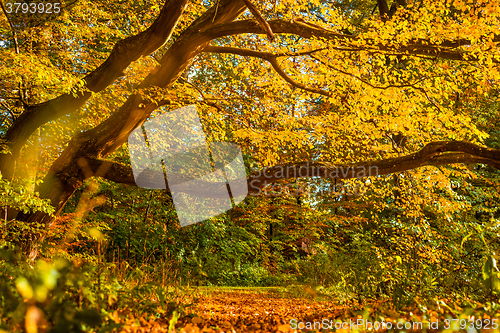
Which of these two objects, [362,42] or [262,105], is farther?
[262,105]

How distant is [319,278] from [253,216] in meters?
3.53

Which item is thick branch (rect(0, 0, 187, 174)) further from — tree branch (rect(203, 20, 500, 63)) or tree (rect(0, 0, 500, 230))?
tree branch (rect(203, 20, 500, 63))

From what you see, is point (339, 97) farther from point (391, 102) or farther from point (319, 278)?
point (319, 278)

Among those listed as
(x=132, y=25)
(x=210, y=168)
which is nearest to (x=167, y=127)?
(x=210, y=168)

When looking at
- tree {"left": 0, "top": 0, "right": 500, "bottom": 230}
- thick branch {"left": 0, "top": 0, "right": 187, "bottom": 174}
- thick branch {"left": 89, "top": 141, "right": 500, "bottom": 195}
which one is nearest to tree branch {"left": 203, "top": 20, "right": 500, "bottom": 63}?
tree {"left": 0, "top": 0, "right": 500, "bottom": 230}

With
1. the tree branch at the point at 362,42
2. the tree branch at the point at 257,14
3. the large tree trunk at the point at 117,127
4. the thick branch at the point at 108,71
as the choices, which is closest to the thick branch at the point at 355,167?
the large tree trunk at the point at 117,127

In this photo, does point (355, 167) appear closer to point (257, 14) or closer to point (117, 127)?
point (257, 14)

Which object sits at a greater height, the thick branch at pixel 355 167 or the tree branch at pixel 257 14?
the tree branch at pixel 257 14

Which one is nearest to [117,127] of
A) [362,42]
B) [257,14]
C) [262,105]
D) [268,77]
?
[262,105]

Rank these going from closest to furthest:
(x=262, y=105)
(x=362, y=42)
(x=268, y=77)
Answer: (x=362, y=42), (x=268, y=77), (x=262, y=105)

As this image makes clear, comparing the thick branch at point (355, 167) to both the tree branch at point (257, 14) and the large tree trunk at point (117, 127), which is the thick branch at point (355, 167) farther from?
the tree branch at point (257, 14)

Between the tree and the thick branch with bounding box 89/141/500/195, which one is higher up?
the tree

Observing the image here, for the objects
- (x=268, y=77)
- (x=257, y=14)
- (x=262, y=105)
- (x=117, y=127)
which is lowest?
(x=117, y=127)

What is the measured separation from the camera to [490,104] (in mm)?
10000
